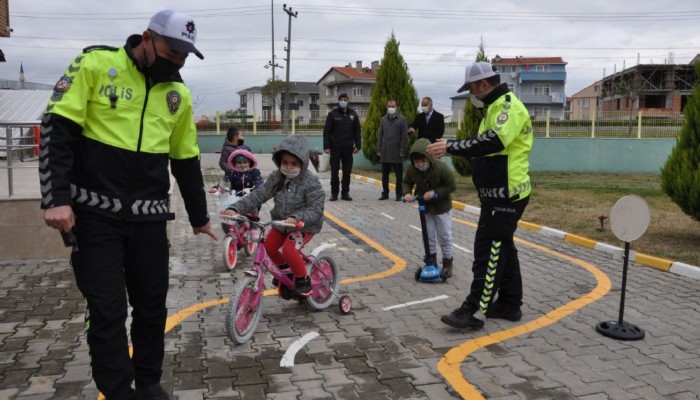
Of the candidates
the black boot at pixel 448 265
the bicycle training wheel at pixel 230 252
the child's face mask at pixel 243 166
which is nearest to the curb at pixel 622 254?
the black boot at pixel 448 265

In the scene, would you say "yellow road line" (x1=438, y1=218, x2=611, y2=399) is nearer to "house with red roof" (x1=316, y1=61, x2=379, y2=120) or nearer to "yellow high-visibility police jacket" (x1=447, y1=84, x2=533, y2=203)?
"yellow high-visibility police jacket" (x1=447, y1=84, x2=533, y2=203)

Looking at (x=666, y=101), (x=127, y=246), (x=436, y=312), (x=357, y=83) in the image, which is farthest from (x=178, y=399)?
(x=357, y=83)

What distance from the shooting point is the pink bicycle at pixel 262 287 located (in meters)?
→ 4.86

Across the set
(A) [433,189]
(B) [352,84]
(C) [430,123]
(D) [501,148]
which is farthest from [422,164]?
(B) [352,84]

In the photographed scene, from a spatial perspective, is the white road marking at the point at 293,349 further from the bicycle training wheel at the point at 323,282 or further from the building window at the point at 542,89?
the building window at the point at 542,89

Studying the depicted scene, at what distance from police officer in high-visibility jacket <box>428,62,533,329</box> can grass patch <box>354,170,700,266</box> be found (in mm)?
4018

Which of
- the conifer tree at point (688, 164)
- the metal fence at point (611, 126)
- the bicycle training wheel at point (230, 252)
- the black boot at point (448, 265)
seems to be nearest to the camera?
the black boot at point (448, 265)

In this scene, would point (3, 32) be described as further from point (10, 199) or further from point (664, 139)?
point (664, 139)

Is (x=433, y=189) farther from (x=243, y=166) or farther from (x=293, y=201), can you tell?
(x=243, y=166)

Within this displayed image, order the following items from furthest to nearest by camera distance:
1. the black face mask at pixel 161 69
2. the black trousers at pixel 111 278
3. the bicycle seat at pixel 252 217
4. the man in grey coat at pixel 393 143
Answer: the man in grey coat at pixel 393 143, the bicycle seat at pixel 252 217, the black face mask at pixel 161 69, the black trousers at pixel 111 278

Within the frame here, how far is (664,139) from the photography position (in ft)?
79.4

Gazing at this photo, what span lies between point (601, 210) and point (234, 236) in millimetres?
8113

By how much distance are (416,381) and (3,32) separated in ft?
51.3

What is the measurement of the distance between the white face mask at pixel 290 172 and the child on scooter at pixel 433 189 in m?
1.61
